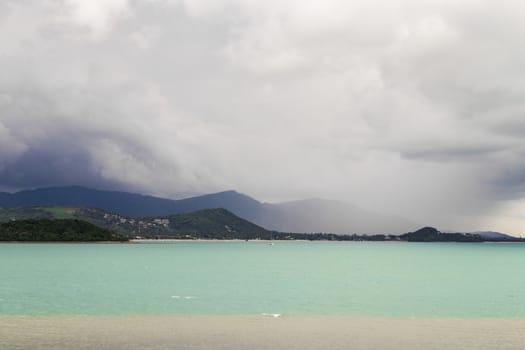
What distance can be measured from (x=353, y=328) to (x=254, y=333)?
1017cm

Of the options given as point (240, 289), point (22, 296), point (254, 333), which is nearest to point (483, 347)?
point (254, 333)

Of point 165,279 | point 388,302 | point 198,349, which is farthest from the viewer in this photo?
point 165,279

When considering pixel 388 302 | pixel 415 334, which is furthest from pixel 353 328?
pixel 388 302

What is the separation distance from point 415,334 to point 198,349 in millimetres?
19791

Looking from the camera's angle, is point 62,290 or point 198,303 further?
point 62,290

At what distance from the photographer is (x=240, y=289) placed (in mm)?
87625

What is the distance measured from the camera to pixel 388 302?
72750 millimetres

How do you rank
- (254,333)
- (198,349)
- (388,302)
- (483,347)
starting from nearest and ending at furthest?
(198,349), (483,347), (254,333), (388,302)

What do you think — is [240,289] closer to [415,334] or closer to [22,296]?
[22,296]

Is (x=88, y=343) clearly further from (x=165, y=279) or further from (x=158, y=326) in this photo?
(x=165, y=279)

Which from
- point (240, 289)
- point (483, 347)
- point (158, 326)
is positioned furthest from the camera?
point (240, 289)

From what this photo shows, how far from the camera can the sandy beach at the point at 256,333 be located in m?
37.2

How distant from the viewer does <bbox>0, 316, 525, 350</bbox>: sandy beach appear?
3725cm

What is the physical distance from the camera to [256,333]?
4272 cm
